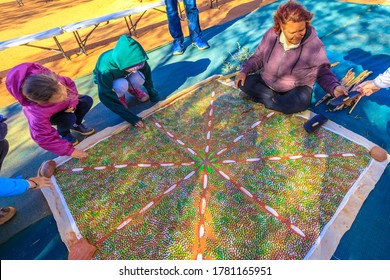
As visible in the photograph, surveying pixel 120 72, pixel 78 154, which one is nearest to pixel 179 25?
pixel 120 72

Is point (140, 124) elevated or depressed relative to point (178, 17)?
depressed

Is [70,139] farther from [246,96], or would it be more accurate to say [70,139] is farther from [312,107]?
[312,107]

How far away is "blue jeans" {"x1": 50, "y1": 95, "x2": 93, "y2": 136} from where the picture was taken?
83.6 inches

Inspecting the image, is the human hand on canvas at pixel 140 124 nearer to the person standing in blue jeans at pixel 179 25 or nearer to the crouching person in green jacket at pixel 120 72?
the crouching person in green jacket at pixel 120 72

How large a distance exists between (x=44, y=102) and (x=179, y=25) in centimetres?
244

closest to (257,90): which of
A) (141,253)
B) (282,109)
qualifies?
(282,109)

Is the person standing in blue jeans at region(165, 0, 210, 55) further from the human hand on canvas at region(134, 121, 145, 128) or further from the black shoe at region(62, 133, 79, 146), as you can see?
the black shoe at region(62, 133, 79, 146)

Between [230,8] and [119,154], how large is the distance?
14.8 feet

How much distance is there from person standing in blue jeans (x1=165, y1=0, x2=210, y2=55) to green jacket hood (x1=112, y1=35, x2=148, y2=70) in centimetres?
162

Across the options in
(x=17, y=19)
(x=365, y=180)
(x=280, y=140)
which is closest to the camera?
(x=365, y=180)

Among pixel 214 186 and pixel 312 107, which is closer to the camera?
pixel 214 186

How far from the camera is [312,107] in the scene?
7.70 ft
